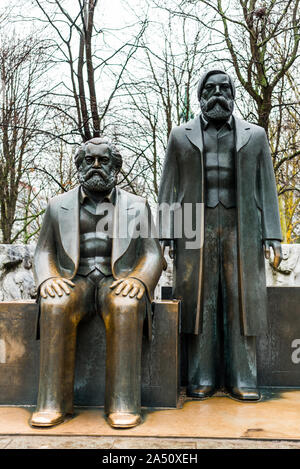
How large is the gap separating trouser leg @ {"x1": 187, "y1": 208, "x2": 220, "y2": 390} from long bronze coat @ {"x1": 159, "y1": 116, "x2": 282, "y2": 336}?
8cm

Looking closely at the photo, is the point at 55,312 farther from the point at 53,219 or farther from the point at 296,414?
the point at 296,414

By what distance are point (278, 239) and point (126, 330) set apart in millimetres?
1598

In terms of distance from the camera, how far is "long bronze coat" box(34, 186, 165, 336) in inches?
A: 148

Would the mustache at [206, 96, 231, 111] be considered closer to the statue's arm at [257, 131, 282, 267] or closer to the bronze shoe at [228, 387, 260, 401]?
the statue's arm at [257, 131, 282, 267]

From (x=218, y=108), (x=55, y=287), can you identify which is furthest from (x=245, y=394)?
(x=218, y=108)

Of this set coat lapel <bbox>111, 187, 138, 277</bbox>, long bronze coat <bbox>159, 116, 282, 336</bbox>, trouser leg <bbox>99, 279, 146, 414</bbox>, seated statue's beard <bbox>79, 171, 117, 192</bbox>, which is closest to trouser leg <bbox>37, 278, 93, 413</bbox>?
trouser leg <bbox>99, 279, 146, 414</bbox>

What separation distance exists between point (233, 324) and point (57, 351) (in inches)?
62.2

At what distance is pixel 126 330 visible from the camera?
340cm

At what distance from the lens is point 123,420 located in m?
3.23

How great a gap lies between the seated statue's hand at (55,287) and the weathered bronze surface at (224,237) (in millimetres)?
1094

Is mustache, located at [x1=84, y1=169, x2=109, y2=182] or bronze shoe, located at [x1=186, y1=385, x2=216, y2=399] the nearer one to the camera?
mustache, located at [x1=84, y1=169, x2=109, y2=182]

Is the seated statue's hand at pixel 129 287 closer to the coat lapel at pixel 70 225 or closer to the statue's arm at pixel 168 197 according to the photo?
the coat lapel at pixel 70 225
